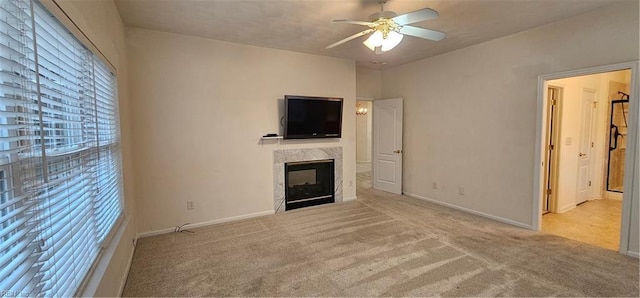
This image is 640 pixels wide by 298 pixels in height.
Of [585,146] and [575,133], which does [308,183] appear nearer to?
[575,133]

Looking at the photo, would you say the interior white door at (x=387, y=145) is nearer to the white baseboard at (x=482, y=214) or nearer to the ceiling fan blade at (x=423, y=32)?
the white baseboard at (x=482, y=214)

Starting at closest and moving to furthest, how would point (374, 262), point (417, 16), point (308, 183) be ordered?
point (417, 16)
point (374, 262)
point (308, 183)

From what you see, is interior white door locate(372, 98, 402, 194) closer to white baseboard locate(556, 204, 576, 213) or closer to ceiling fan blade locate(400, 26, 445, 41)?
white baseboard locate(556, 204, 576, 213)

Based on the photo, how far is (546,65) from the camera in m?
3.49

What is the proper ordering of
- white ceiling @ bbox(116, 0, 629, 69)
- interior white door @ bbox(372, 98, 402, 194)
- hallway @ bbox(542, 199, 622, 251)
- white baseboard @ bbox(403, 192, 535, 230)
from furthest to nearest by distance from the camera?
interior white door @ bbox(372, 98, 402, 194) → white baseboard @ bbox(403, 192, 535, 230) → hallway @ bbox(542, 199, 622, 251) → white ceiling @ bbox(116, 0, 629, 69)

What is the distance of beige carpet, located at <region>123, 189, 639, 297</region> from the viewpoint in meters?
2.41

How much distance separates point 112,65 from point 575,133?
6.40m

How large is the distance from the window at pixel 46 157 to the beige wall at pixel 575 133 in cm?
534

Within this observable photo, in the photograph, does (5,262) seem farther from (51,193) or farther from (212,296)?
(212,296)

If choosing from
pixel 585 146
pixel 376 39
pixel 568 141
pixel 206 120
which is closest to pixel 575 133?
pixel 568 141

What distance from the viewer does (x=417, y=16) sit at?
236 cm

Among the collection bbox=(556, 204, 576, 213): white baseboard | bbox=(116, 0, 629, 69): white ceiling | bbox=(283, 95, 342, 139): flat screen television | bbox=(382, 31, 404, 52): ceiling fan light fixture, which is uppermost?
bbox=(116, 0, 629, 69): white ceiling

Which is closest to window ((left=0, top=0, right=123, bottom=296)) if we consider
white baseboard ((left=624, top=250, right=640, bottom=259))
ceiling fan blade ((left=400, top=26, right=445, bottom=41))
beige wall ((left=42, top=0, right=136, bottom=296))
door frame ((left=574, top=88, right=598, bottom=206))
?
beige wall ((left=42, top=0, right=136, bottom=296))

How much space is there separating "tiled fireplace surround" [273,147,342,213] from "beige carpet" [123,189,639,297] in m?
0.62
